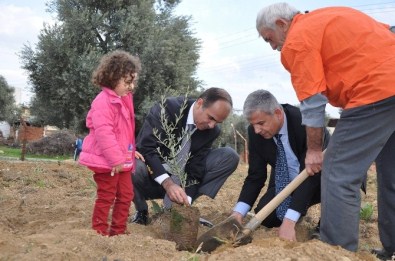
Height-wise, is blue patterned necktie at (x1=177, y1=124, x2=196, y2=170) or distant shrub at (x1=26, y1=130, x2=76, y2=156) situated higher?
blue patterned necktie at (x1=177, y1=124, x2=196, y2=170)

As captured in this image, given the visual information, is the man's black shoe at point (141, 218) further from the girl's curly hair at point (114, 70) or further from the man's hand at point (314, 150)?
the man's hand at point (314, 150)

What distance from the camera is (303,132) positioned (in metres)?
3.58

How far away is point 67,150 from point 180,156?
22.4 metres

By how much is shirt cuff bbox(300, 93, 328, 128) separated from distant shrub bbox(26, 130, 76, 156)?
76.9 feet

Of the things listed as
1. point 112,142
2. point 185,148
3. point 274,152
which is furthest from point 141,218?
point 274,152

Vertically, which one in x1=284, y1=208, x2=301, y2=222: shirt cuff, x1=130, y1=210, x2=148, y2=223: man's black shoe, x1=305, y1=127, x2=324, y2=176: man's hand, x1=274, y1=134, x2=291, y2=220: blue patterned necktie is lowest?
x1=130, y1=210, x2=148, y2=223: man's black shoe

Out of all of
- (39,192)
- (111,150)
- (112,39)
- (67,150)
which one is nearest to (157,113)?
(111,150)

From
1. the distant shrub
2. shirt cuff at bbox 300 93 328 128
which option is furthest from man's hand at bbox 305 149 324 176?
the distant shrub

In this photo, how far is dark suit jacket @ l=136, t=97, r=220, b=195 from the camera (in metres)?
3.82

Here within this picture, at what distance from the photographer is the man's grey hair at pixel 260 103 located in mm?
3332

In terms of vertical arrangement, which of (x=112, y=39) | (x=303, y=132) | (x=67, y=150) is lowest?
(x=67, y=150)

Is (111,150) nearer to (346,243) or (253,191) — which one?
(253,191)

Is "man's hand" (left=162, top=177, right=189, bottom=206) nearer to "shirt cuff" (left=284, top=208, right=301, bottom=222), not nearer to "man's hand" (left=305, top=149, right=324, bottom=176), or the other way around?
"shirt cuff" (left=284, top=208, right=301, bottom=222)

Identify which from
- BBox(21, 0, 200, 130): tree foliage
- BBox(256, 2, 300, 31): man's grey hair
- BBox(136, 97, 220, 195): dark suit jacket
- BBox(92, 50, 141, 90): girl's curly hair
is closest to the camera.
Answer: BBox(256, 2, 300, 31): man's grey hair
